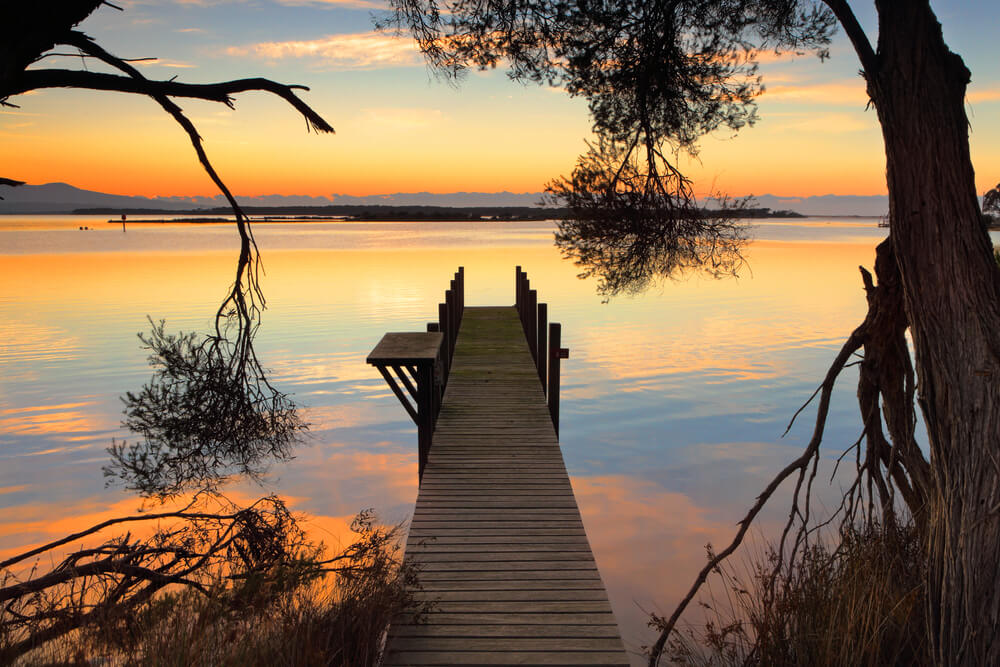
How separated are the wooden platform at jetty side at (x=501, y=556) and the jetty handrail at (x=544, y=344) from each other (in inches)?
42.5

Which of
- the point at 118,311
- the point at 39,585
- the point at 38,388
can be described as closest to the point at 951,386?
the point at 39,585

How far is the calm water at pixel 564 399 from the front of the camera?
35.7 feet

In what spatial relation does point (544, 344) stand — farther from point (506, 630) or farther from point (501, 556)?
point (506, 630)

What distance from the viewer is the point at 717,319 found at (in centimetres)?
2855

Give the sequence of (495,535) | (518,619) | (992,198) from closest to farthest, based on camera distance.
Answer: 1. (518,619)
2. (495,535)
3. (992,198)

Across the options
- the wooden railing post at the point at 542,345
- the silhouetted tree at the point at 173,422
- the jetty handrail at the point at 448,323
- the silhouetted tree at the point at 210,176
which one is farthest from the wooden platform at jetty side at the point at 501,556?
the wooden railing post at the point at 542,345

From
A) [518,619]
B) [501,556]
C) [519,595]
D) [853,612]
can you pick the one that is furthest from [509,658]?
[853,612]

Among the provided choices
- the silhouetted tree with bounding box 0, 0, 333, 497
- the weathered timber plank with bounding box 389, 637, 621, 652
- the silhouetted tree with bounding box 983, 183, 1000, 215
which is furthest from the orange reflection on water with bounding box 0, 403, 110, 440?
the silhouetted tree with bounding box 983, 183, 1000, 215

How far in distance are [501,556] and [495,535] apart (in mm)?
430

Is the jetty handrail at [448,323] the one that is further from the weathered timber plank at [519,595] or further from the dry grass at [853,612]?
the dry grass at [853,612]

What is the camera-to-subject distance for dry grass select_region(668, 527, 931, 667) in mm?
4164

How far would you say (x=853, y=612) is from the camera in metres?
4.14

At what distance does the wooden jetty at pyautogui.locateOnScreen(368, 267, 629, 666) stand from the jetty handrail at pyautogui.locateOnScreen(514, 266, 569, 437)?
0.05 meters

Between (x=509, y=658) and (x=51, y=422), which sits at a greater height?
(x=509, y=658)
